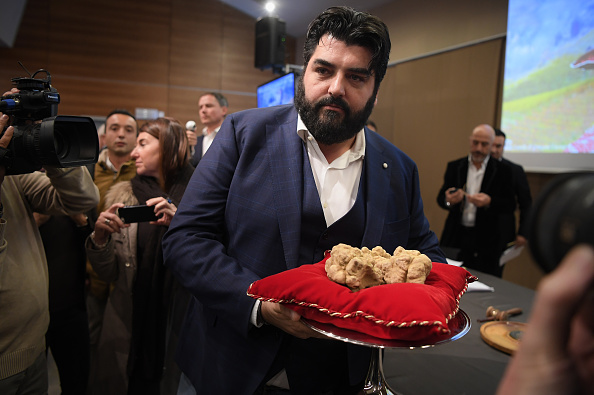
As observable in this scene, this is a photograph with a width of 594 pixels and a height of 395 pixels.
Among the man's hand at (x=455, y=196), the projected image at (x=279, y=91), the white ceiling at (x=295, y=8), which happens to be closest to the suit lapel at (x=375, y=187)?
the man's hand at (x=455, y=196)

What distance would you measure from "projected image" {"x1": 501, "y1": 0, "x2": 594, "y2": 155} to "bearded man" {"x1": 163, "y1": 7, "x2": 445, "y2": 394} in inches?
109

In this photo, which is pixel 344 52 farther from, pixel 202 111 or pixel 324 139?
pixel 202 111

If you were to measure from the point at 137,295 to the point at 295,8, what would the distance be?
4.95 meters

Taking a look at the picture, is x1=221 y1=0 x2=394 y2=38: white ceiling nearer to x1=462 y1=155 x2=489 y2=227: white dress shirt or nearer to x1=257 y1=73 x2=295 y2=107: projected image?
x1=257 y1=73 x2=295 y2=107: projected image

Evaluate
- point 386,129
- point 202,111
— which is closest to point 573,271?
point 202,111

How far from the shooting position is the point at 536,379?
10.1 inches

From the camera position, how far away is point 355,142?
132 centimetres

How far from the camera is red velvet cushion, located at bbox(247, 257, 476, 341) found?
2.23 ft

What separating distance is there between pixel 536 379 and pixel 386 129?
5.46 m

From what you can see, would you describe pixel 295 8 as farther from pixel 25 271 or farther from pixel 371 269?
pixel 371 269

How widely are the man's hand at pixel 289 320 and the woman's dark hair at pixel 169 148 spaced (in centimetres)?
130

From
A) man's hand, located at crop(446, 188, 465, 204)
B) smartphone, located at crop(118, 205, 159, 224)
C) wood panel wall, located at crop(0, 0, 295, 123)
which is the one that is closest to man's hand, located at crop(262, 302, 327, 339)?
smartphone, located at crop(118, 205, 159, 224)

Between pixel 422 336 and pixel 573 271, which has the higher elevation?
pixel 573 271

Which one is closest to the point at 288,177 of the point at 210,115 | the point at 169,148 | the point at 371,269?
the point at 371,269
